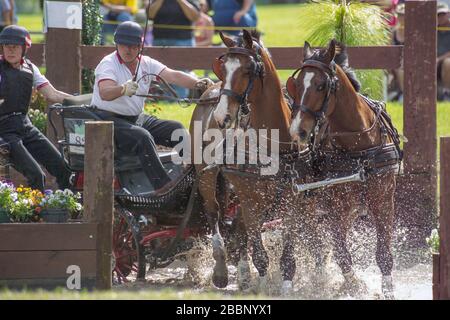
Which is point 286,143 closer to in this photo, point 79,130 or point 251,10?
point 79,130

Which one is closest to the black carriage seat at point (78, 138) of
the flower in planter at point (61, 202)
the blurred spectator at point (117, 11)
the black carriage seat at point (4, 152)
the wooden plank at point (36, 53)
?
the black carriage seat at point (4, 152)

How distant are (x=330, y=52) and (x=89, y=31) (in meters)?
3.74

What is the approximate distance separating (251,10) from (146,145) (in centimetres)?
893

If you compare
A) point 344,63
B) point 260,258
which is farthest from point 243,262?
point 344,63

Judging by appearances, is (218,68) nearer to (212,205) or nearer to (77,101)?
(212,205)

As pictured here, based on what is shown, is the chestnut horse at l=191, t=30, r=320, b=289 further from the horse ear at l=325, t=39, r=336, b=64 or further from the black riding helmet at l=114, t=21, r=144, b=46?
the black riding helmet at l=114, t=21, r=144, b=46

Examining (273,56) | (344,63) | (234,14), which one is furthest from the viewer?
(234,14)

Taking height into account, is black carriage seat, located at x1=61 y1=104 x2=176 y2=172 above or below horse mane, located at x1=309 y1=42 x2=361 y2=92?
below

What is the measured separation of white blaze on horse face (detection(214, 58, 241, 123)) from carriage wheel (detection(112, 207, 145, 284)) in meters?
1.34

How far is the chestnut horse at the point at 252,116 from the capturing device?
7312mm

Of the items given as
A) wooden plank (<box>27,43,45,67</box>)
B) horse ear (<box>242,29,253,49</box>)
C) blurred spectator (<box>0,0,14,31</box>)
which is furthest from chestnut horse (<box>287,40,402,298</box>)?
blurred spectator (<box>0,0,14,31</box>)

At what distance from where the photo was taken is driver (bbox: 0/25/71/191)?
8.14 meters

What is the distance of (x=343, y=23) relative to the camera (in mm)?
9859

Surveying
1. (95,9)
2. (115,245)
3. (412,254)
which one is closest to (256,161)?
(115,245)
